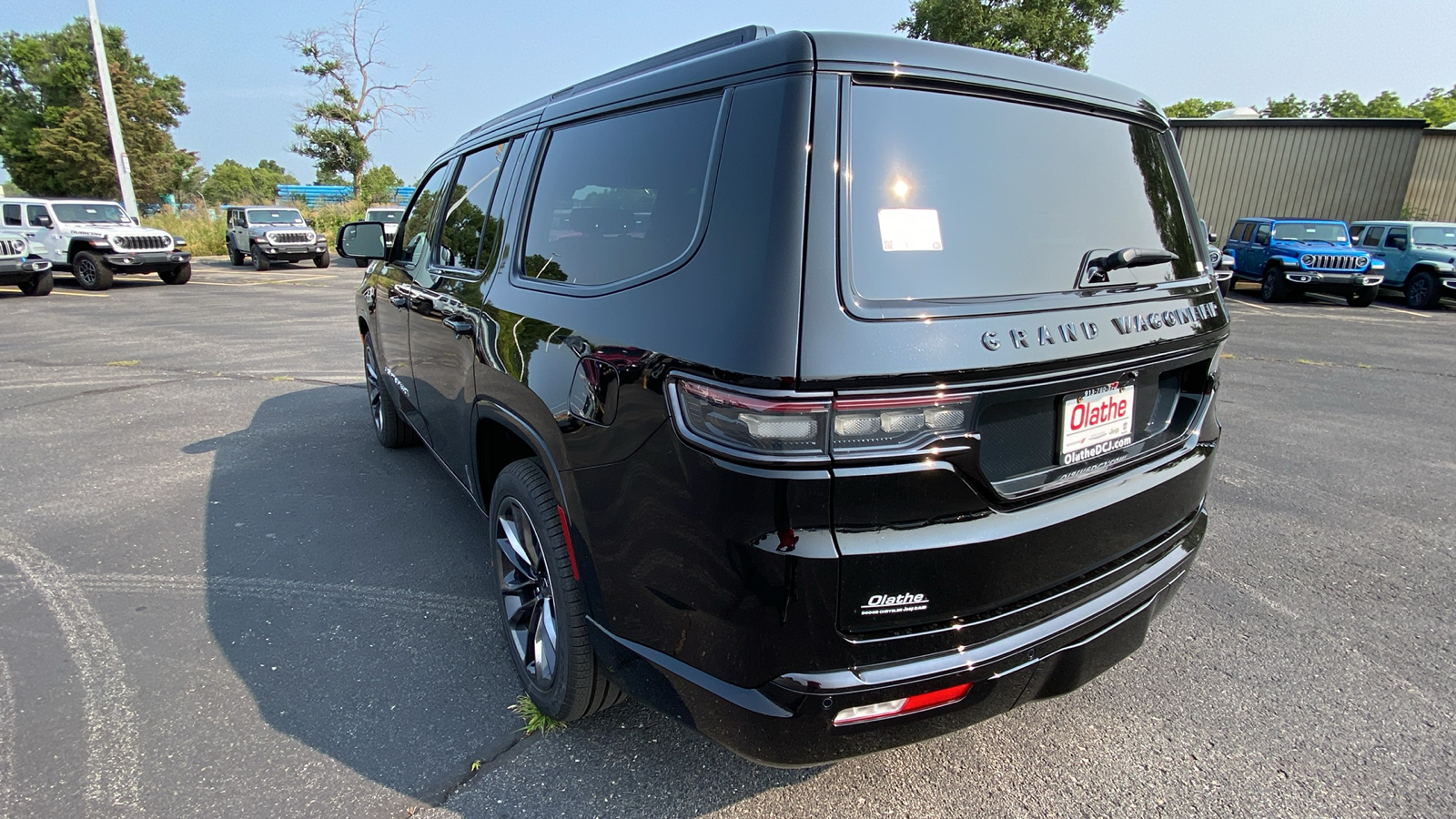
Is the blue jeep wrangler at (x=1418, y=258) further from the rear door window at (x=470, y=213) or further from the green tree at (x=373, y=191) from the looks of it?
the green tree at (x=373, y=191)

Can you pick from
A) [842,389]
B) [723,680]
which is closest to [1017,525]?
[842,389]

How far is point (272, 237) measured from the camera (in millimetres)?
22188

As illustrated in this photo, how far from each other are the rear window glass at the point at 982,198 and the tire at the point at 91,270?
20.5 m

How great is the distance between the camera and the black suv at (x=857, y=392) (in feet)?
4.88

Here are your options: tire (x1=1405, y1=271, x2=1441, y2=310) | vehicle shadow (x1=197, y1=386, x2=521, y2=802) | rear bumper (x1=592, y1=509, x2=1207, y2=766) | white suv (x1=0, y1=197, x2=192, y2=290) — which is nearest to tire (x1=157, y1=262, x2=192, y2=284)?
white suv (x1=0, y1=197, x2=192, y2=290)

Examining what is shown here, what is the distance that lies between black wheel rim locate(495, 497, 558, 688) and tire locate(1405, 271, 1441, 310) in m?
19.5

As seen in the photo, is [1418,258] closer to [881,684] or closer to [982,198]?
[982,198]

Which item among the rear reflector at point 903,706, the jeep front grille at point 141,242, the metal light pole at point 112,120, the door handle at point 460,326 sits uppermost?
the metal light pole at point 112,120

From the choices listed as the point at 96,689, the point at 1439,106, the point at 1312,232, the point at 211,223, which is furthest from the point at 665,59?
the point at 1439,106

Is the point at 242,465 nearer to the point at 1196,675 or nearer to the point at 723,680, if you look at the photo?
the point at 723,680

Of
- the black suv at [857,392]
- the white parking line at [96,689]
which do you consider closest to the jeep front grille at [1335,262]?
the black suv at [857,392]

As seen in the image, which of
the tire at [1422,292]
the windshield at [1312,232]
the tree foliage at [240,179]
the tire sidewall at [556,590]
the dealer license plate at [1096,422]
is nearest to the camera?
the dealer license plate at [1096,422]

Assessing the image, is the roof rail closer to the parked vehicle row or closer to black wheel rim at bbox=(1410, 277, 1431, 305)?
the parked vehicle row

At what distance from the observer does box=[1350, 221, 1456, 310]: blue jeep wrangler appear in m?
14.8
